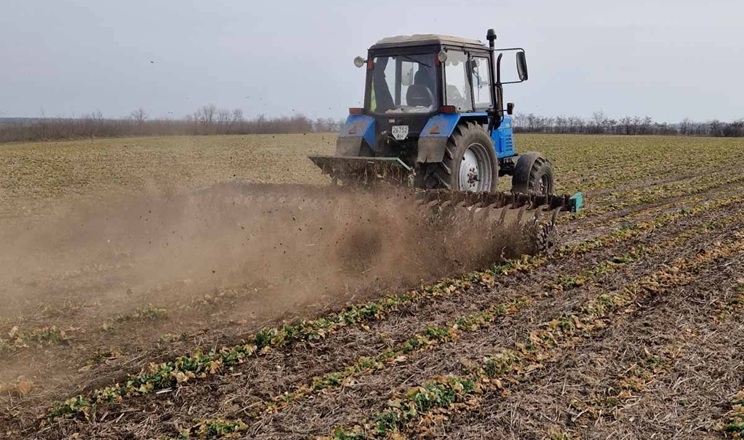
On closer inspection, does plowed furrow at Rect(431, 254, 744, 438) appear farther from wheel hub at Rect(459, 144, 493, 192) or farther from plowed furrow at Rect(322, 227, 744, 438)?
wheel hub at Rect(459, 144, 493, 192)

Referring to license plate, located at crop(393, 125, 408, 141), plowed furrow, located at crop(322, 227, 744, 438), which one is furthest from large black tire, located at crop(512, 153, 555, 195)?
plowed furrow, located at crop(322, 227, 744, 438)

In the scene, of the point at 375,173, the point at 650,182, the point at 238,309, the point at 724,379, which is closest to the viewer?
the point at 724,379

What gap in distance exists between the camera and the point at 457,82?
7.86 metres

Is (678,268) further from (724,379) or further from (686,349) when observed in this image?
(724,379)

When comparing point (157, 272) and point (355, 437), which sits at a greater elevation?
point (157, 272)

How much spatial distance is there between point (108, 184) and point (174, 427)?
1627 centimetres

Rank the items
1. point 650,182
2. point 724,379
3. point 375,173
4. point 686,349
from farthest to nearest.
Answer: point 650,182 < point 375,173 < point 686,349 < point 724,379

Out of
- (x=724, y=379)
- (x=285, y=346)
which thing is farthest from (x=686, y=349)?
(x=285, y=346)

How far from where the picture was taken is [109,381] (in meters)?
4.05

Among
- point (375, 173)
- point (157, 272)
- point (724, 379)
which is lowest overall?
point (724, 379)

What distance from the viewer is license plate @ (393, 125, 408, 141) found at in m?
7.67

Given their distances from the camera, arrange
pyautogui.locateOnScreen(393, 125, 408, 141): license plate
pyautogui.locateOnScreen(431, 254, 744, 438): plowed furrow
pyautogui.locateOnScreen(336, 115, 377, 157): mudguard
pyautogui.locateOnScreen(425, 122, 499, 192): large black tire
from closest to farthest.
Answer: pyautogui.locateOnScreen(431, 254, 744, 438): plowed furrow, pyautogui.locateOnScreen(425, 122, 499, 192): large black tire, pyautogui.locateOnScreen(393, 125, 408, 141): license plate, pyautogui.locateOnScreen(336, 115, 377, 157): mudguard

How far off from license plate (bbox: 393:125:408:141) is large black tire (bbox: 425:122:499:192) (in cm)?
62

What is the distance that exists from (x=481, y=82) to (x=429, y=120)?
4.48 ft
